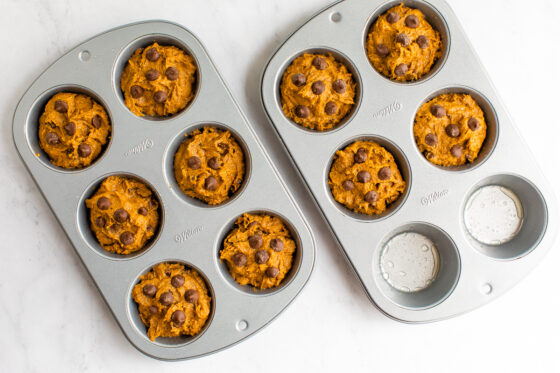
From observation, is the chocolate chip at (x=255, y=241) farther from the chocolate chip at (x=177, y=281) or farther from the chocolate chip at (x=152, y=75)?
the chocolate chip at (x=152, y=75)

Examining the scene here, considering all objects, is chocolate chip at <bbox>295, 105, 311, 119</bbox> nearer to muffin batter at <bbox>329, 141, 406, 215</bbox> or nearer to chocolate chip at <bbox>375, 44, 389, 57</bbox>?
muffin batter at <bbox>329, 141, 406, 215</bbox>

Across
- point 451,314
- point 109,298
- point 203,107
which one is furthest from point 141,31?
point 451,314

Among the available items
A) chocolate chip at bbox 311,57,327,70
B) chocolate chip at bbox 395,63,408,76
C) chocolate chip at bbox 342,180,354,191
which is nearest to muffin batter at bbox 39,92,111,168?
chocolate chip at bbox 311,57,327,70

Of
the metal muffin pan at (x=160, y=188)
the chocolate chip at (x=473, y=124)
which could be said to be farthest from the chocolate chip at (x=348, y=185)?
the chocolate chip at (x=473, y=124)

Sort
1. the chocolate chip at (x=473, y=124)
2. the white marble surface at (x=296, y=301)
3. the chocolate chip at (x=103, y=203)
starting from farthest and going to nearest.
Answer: the white marble surface at (x=296, y=301), the chocolate chip at (x=473, y=124), the chocolate chip at (x=103, y=203)

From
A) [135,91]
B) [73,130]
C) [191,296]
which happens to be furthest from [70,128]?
[191,296]

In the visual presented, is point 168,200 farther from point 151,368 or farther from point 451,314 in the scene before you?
point 451,314
